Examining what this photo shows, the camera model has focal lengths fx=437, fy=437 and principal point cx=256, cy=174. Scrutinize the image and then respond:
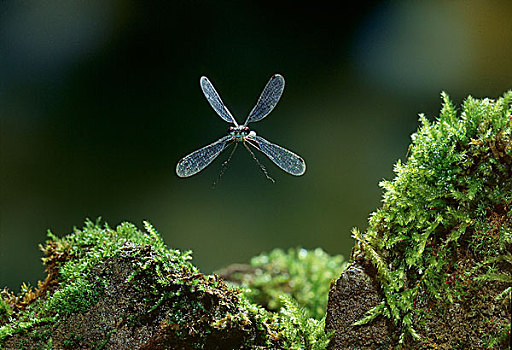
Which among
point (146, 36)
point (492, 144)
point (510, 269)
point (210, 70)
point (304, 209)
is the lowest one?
point (510, 269)

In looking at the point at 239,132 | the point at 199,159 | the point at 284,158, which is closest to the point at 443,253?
the point at 284,158

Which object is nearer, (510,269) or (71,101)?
(510,269)

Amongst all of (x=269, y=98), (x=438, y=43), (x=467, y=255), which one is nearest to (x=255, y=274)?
(x=269, y=98)

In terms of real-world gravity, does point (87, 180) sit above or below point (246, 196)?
above

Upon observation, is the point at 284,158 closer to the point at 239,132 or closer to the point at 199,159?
the point at 239,132

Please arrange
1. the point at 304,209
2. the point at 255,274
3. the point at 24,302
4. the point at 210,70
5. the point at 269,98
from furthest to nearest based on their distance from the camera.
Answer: the point at 304,209
the point at 210,70
the point at 255,274
the point at 269,98
the point at 24,302

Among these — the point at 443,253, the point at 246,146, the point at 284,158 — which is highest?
the point at 246,146

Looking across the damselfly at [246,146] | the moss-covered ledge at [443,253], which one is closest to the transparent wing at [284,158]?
the damselfly at [246,146]

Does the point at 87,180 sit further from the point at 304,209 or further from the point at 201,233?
the point at 304,209
